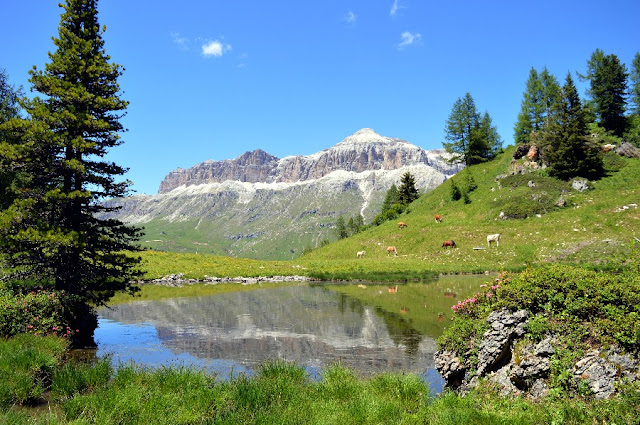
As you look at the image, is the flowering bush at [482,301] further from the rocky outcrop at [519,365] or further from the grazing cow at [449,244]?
the grazing cow at [449,244]

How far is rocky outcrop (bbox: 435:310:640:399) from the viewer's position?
312 inches

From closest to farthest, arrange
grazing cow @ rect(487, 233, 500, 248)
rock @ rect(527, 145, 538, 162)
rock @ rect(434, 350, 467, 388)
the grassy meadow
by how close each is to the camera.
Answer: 1. rock @ rect(434, 350, 467, 388)
2. the grassy meadow
3. grazing cow @ rect(487, 233, 500, 248)
4. rock @ rect(527, 145, 538, 162)

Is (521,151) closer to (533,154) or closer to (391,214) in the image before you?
(533,154)

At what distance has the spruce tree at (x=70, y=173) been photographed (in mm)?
16578

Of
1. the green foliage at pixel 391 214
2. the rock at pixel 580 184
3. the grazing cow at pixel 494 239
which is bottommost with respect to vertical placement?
the grazing cow at pixel 494 239

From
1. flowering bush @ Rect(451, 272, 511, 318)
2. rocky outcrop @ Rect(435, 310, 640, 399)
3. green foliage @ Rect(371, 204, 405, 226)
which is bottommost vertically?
rocky outcrop @ Rect(435, 310, 640, 399)

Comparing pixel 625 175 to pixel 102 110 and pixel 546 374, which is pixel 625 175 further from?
pixel 102 110

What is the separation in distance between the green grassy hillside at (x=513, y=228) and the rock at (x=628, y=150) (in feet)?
6.84

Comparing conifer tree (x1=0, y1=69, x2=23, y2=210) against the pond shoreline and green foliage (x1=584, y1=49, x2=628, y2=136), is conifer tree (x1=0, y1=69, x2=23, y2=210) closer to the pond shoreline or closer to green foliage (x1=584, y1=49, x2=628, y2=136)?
the pond shoreline

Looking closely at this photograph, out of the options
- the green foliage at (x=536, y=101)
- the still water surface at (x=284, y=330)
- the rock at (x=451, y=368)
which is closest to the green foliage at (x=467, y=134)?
the green foliage at (x=536, y=101)

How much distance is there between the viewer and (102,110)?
63.4ft

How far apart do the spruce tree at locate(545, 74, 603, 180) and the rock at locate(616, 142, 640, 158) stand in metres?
5.69

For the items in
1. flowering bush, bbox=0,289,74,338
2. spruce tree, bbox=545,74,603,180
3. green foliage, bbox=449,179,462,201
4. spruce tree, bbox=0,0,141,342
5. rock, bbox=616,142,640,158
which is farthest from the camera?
green foliage, bbox=449,179,462,201

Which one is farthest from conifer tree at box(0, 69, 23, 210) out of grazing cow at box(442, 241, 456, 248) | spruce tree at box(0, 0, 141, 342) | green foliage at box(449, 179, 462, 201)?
green foliage at box(449, 179, 462, 201)
